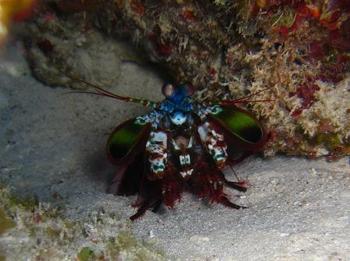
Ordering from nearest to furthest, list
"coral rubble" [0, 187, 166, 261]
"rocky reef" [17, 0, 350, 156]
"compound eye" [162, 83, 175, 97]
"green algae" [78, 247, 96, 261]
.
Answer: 1. "coral rubble" [0, 187, 166, 261]
2. "green algae" [78, 247, 96, 261]
3. "rocky reef" [17, 0, 350, 156]
4. "compound eye" [162, 83, 175, 97]

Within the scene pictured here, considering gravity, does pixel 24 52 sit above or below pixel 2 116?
above

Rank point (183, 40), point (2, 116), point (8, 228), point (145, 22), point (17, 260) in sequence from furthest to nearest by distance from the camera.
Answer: point (2, 116), point (145, 22), point (183, 40), point (8, 228), point (17, 260)

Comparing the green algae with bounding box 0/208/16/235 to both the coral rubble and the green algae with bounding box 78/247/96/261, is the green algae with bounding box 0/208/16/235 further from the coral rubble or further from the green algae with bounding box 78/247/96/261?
the green algae with bounding box 78/247/96/261

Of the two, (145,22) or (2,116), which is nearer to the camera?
(145,22)

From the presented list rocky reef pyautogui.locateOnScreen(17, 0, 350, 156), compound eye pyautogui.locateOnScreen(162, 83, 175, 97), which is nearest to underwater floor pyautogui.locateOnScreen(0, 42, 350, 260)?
rocky reef pyautogui.locateOnScreen(17, 0, 350, 156)

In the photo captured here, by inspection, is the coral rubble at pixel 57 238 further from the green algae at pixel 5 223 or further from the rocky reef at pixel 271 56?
the rocky reef at pixel 271 56

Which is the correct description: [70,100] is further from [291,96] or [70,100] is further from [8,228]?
[8,228]

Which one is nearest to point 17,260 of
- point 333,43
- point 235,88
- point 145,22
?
point 235,88
